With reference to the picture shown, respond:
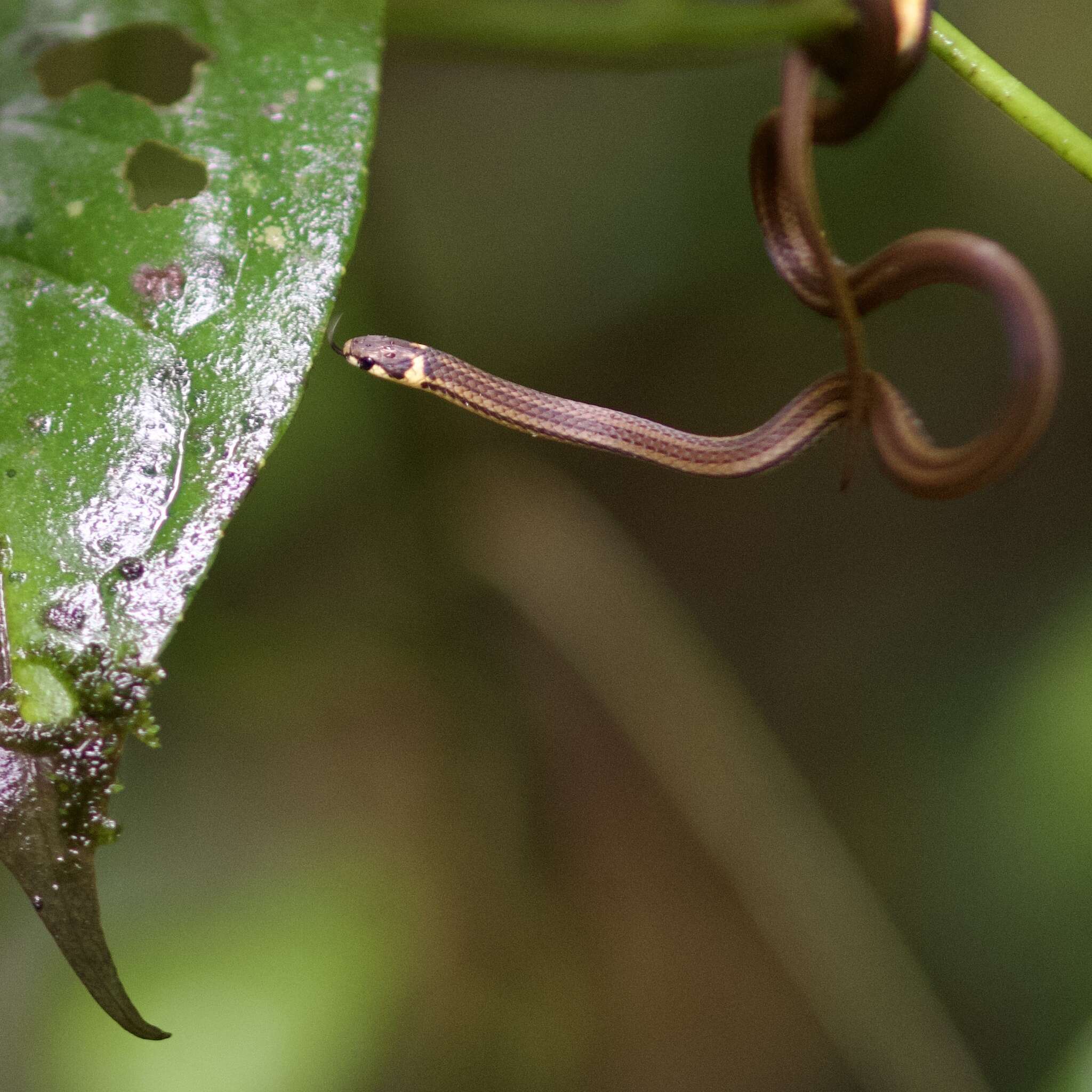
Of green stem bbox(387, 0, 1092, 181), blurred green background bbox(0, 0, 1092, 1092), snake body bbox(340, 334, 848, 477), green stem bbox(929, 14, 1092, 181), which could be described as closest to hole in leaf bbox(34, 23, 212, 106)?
green stem bbox(387, 0, 1092, 181)

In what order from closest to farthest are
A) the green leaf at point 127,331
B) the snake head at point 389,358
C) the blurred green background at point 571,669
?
1. the green leaf at point 127,331
2. the snake head at point 389,358
3. the blurred green background at point 571,669

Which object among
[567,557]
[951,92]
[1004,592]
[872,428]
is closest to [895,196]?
[951,92]

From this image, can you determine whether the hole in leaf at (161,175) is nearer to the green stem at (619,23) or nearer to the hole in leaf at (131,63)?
the hole in leaf at (131,63)

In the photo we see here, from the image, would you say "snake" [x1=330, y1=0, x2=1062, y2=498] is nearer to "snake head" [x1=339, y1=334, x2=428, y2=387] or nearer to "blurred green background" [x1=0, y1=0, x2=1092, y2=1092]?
"snake head" [x1=339, y1=334, x2=428, y2=387]

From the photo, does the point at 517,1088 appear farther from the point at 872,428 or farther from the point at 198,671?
the point at 872,428

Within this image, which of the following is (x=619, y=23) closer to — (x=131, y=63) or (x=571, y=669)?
(x=131, y=63)

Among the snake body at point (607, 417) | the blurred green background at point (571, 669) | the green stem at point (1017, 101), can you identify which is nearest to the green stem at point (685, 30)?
the green stem at point (1017, 101)
